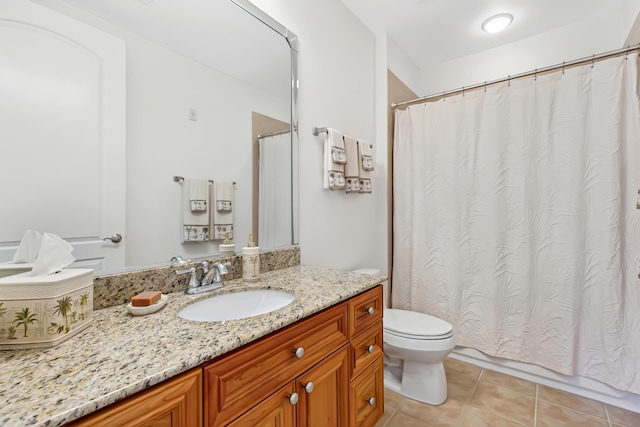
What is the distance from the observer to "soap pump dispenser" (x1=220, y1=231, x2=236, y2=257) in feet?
4.12

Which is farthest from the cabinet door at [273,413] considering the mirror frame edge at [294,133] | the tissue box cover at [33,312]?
the mirror frame edge at [294,133]

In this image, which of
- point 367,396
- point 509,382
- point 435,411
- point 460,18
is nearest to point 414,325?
point 435,411

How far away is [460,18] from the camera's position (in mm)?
2127

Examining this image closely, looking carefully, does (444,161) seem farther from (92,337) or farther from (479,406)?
(92,337)

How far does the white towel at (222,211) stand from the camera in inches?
48.6

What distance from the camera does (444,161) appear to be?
2.17 meters

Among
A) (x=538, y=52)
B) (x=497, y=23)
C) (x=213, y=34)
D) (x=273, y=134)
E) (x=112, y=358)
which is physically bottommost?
(x=112, y=358)

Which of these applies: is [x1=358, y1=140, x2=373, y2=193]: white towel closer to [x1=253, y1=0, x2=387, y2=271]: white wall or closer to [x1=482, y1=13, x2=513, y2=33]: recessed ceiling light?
[x1=253, y1=0, x2=387, y2=271]: white wall

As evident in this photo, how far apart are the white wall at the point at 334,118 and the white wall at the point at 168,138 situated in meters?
0.48

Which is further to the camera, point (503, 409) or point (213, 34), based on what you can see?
point (503, 409)

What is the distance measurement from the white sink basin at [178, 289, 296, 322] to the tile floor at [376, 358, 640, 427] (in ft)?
3.34

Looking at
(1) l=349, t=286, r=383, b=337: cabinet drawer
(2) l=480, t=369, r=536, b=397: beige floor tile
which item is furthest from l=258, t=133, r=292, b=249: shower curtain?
(2) l=480, t=369, r=536, b=397: beige floor tile

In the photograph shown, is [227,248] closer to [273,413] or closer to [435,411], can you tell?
[273,413]

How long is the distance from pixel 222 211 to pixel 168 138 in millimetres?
359
